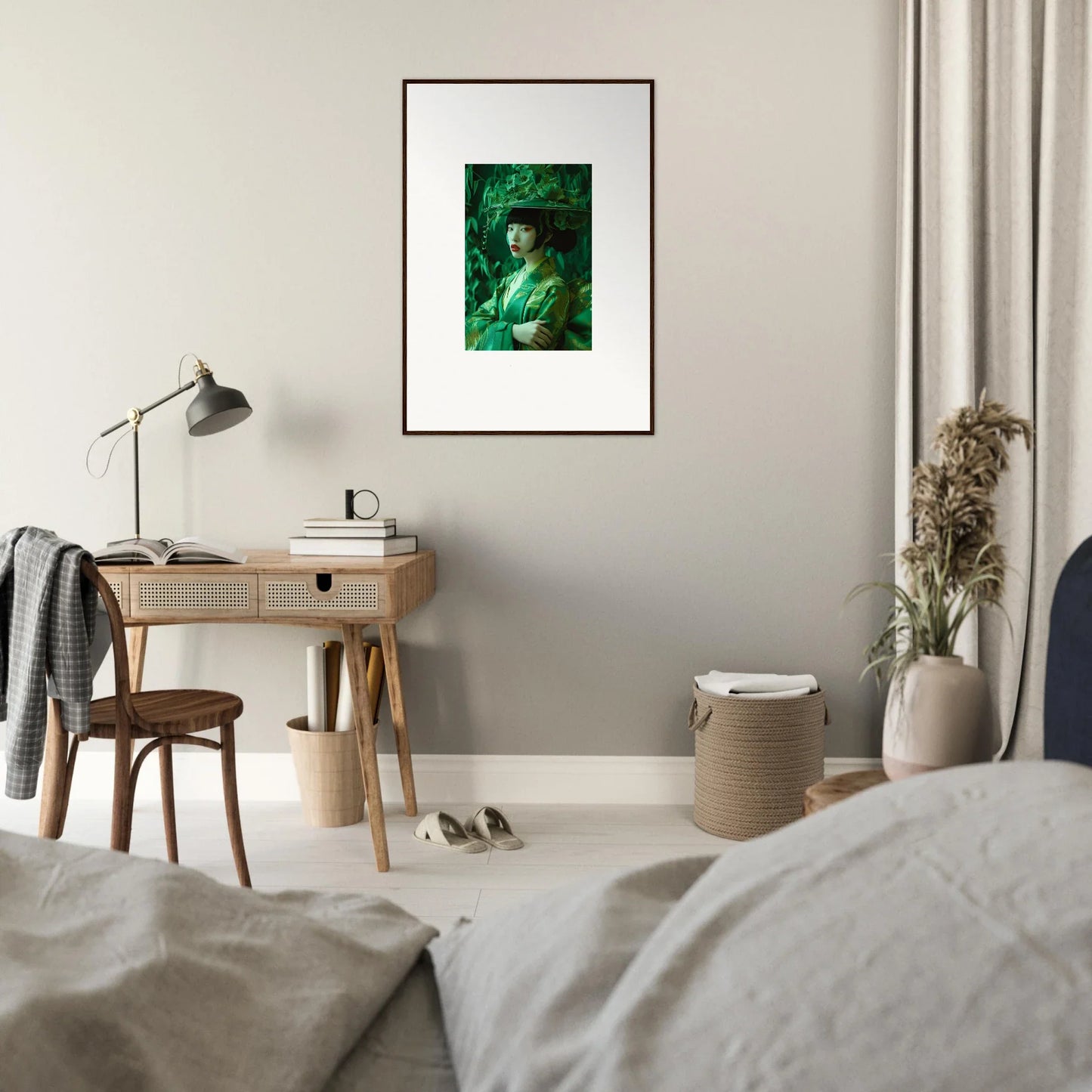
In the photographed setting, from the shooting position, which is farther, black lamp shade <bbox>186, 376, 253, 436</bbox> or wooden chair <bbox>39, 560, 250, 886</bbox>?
black lamp shade <bbox>186, 376, 253, 436</bbox>

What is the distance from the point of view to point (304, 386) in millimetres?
3012

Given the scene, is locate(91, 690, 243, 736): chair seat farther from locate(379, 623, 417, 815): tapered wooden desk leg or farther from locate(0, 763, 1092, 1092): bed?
locate(0, 763, 1092, 1092): bed

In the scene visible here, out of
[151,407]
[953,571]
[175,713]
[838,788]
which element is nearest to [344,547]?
[175,713]

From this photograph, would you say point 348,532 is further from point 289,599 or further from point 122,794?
point 122,794

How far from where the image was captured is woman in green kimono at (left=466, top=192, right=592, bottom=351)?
9.70 feet

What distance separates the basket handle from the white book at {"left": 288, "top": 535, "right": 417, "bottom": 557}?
36.9 inches

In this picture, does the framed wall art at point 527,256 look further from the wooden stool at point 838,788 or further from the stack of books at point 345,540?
the wooden stool at point 838,788

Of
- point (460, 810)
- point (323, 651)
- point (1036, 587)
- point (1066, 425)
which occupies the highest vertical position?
point (1066, 425)

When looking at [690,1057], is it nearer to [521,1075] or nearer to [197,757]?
[521,1075]

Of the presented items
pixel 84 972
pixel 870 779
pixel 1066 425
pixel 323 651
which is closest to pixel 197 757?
pixel 323 651

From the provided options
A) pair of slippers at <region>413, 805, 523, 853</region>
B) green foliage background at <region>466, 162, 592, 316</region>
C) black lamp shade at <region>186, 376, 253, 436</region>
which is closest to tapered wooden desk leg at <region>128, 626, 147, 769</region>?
black lamp shade at <region>186, 376, 253, 436</region>

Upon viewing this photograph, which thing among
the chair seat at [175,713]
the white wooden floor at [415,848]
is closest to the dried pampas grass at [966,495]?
the white wooden floor at [415,848]

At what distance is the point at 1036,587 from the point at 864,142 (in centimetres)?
137

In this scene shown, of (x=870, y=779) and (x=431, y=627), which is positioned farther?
(x=431, y=627)
